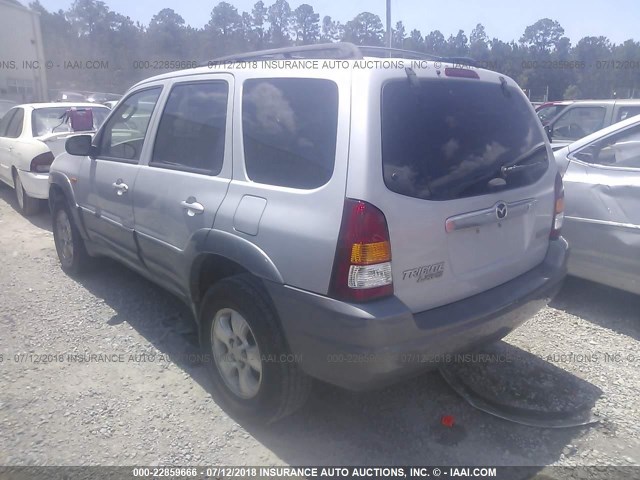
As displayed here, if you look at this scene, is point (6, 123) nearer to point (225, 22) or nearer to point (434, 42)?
point (434, 42)

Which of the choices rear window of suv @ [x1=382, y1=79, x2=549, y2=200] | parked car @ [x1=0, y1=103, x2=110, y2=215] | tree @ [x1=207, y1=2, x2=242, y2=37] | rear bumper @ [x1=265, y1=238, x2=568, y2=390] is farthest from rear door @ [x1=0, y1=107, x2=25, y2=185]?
tree @ [x1=207, y1=2, x2=242, y2=37]

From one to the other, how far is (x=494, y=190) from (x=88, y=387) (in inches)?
107

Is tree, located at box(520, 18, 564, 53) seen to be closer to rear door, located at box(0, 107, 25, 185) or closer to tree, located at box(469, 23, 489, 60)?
tree, located at box(469, 23, 489, 60)

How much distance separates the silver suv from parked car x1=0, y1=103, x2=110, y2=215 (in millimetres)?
4555

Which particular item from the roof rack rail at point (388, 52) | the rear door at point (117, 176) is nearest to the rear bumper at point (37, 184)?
the rear door at point (117, 176)

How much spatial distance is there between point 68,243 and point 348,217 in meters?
3.96

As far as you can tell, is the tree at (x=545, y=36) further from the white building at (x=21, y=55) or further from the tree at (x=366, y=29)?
the white building at (x=21, y=55)

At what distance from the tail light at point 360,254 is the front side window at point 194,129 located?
109 cm

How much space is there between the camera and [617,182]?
4.14 meters

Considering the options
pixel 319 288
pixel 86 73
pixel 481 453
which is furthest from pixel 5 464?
pixel 86 73

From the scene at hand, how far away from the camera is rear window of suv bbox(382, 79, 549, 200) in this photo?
2.47m

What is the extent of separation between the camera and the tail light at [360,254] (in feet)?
7.67

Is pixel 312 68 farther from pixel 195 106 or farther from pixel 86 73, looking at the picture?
pixel 86 73

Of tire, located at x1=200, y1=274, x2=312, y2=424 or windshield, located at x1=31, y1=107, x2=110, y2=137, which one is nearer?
tire, located at x1=200, y1=274, x2=312, y2=424
